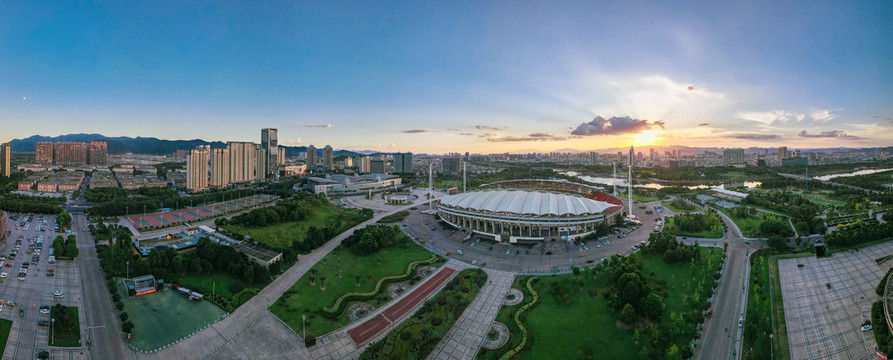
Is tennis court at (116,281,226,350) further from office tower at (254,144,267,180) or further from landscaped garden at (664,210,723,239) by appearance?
office tower at (254,144,267,180)

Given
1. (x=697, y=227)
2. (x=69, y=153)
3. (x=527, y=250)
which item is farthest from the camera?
(x=69, y=153)

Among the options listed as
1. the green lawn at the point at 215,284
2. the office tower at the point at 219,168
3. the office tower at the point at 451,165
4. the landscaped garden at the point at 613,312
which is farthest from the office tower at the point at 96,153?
the landscaped garden at the point at 613,312

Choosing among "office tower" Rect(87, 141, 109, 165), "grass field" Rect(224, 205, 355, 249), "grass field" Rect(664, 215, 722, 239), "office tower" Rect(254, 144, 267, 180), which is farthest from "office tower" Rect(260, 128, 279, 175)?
"grass field" Rect(664, 215, 722, 239)

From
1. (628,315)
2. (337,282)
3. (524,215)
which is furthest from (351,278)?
(524,215)

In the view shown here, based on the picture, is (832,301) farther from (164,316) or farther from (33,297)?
(33,297)

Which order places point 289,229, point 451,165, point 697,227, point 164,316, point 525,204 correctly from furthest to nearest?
point 451,165
point 525,204
point 289,229
point 697,227
point 164,316
